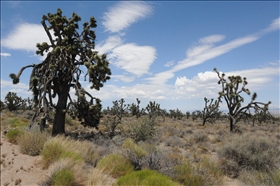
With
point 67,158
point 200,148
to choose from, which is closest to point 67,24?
point 67,158

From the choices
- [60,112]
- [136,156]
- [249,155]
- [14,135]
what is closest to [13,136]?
[14,135]

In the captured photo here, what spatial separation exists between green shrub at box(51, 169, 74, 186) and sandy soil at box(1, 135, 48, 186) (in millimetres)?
859

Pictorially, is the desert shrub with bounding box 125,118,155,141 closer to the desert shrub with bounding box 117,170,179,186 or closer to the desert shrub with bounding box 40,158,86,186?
the desert shrub with bounding box 40,158,86,186

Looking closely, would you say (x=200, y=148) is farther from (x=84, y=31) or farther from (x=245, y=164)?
(x=84, y=31)

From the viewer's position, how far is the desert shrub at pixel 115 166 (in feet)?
22.1

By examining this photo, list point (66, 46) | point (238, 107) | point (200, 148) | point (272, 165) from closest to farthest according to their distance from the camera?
point (272, 165), point (200, 148), point (66, 46), point (238, 107)

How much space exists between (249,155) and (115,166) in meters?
5.89

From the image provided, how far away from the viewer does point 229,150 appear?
9.52 m

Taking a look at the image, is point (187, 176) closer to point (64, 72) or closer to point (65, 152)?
point (65, 152)

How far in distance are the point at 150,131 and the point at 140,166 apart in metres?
5.94

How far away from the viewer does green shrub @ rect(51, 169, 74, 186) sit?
5.57m

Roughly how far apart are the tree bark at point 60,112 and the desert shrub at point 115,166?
309 inches

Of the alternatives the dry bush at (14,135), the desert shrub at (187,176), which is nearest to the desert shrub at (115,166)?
the desert shrub at (187,176)

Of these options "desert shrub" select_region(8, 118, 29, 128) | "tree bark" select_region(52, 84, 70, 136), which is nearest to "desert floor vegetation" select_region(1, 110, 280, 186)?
"tree bark" select_region(52, 84, 70, 136)
